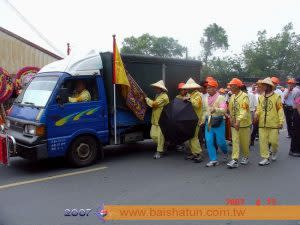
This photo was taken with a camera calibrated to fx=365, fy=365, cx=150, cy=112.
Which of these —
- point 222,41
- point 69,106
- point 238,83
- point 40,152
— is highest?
point 222,41

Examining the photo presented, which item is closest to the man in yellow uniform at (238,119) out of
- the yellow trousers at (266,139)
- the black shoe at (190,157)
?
the yellow trousers at (266,139)

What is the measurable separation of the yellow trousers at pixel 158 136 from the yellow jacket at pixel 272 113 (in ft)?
7.04

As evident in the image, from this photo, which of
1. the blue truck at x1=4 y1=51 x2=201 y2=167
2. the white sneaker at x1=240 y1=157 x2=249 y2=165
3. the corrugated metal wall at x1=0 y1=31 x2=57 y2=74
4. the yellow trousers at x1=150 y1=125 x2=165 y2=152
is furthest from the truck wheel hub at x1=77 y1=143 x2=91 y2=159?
the corrugated metal wall at x1=0 y1=31 x2=57 y2=74

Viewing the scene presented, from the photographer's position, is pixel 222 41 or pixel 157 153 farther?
pixel 222 41

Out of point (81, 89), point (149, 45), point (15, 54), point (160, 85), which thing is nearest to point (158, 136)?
point (160, 85)

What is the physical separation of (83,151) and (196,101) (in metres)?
2.55

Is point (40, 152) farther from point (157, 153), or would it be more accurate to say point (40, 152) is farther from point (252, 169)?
point (252, 169)

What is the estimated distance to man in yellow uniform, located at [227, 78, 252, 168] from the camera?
7.06 m

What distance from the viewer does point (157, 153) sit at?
8.27m

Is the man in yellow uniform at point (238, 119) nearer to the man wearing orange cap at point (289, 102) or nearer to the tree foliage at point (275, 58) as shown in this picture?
the man wearing orange cap at point (289, 102)

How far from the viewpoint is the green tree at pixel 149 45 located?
176 feet

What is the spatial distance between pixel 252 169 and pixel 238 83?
5.59 ft

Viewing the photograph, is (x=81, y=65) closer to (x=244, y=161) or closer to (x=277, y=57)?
(x=244, y=161)

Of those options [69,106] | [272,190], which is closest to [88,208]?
[69,106]
